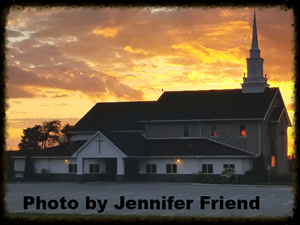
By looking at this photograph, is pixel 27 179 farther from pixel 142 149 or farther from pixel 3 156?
pixel 3 156

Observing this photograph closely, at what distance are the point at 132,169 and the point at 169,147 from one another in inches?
175

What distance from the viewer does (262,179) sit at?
50.8m

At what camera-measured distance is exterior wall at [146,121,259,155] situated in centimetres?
5361

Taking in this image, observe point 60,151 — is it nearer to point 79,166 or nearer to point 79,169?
point 79,166

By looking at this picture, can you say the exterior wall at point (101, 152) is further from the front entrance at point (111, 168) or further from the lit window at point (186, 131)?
the lit window at point (186, 131)

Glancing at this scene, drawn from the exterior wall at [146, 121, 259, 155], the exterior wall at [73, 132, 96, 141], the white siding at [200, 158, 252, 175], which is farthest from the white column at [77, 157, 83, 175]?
the white siding at [200, 158, 252, 175]

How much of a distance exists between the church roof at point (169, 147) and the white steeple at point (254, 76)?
8.45 metres

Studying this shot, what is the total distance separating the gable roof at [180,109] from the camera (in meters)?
55.8

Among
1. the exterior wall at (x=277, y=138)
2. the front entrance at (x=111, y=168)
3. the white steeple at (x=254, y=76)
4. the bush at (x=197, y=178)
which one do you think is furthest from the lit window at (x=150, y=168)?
the white steeple at (x=254, y=76)

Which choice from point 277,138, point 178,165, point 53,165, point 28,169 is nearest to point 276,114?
point 277,138

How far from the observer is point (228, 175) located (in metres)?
50.3

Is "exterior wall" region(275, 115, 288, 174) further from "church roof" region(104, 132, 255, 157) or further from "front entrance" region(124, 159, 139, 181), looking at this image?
"front entrance" region(124, 159, 139, 181)

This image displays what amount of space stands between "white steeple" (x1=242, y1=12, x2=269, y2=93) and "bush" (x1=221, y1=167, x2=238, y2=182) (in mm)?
11673

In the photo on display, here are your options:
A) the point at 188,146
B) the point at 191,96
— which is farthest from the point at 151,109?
the point at 188,146
